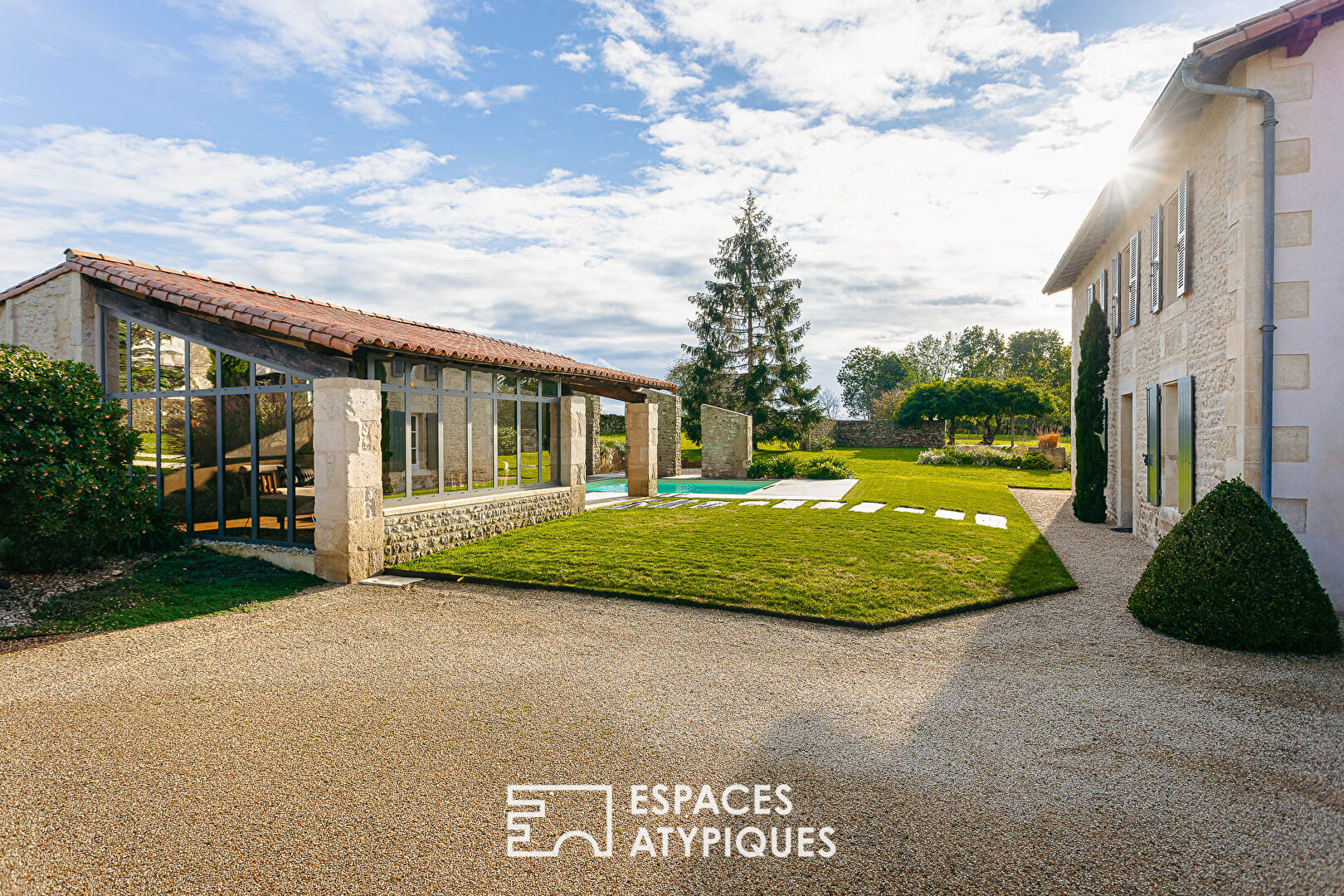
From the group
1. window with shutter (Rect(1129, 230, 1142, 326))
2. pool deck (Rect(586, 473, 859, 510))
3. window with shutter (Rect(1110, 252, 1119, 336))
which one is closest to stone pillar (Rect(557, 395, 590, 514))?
pool deck (Rect(586, 473, 859, 510))

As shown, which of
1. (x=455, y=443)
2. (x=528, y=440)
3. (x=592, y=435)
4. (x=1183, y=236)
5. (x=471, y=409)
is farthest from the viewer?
(x=592, y=435)

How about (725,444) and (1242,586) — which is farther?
(725,444)

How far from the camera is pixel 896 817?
3.10 meters

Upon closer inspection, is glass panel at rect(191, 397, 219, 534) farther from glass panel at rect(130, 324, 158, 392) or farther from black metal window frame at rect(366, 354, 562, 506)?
black metal window frame at rect(366, 354, 562, 506)

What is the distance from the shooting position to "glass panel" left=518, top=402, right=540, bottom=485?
1178cm

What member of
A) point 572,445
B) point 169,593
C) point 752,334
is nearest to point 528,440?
point 572,445

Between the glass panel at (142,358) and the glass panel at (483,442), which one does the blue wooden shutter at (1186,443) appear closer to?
the glass panel at (483,442)

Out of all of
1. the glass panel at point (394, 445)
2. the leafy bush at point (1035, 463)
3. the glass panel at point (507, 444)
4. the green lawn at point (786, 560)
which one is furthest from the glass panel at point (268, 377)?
the leafy bush at point (1035, 463)

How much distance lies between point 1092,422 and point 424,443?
12417mm

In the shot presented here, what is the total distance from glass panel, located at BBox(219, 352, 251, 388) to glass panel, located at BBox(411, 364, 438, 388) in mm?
1959

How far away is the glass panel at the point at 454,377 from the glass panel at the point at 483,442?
0.27 meters

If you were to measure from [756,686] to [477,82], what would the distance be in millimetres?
8942

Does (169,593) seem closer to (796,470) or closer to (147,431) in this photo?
(147,431)

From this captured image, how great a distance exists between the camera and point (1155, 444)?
9.66m
